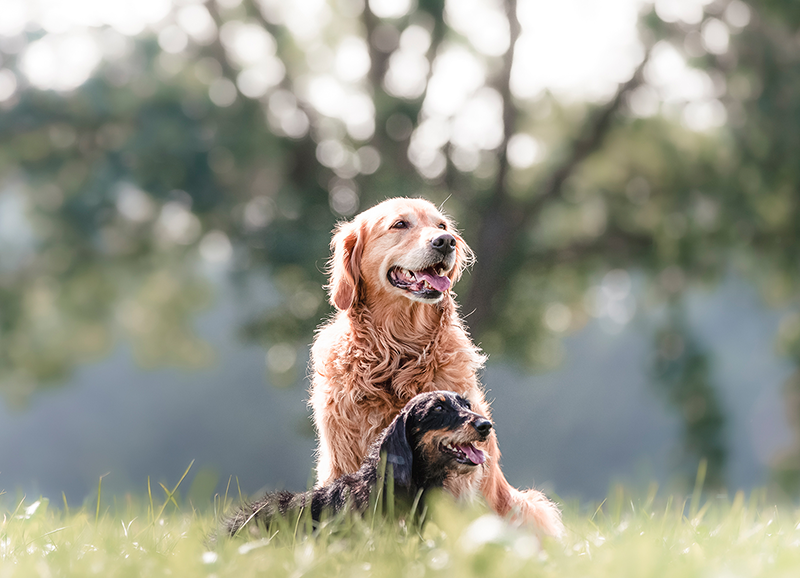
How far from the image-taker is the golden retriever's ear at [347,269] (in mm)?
3496

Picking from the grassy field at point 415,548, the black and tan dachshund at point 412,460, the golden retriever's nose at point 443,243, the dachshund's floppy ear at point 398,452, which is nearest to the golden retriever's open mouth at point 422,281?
the golden retriever's nose at point 443,243

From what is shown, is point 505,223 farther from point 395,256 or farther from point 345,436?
point 345,436

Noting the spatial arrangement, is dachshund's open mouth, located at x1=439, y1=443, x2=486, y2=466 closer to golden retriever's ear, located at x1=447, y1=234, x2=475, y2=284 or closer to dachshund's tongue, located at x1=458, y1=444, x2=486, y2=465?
dachshund's tongue, located at x1=458, y1=444, x2=486, y2=465

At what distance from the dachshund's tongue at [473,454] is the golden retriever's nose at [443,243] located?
3.14 ft

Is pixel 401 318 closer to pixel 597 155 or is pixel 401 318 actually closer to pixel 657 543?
pixel 657 543

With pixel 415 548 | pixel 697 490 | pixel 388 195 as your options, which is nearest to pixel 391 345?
pixel 415 548

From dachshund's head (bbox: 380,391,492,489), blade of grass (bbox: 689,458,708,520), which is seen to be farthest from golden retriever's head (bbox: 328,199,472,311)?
blade of grass (bbox: 689,458,708,520)

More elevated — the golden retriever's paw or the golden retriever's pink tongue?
the golden retriever's pink tongue

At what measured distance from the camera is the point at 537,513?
3.35 metres

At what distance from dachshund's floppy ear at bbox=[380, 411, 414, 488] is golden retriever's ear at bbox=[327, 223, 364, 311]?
0.89m

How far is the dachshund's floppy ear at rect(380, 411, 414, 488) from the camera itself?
8.78 feet

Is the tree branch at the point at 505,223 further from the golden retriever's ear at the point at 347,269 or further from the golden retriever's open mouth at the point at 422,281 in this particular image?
the golden retriever's open mouth at the point at 422,281

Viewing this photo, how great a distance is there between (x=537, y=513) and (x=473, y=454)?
794 mm

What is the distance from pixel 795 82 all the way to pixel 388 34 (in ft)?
19.7
